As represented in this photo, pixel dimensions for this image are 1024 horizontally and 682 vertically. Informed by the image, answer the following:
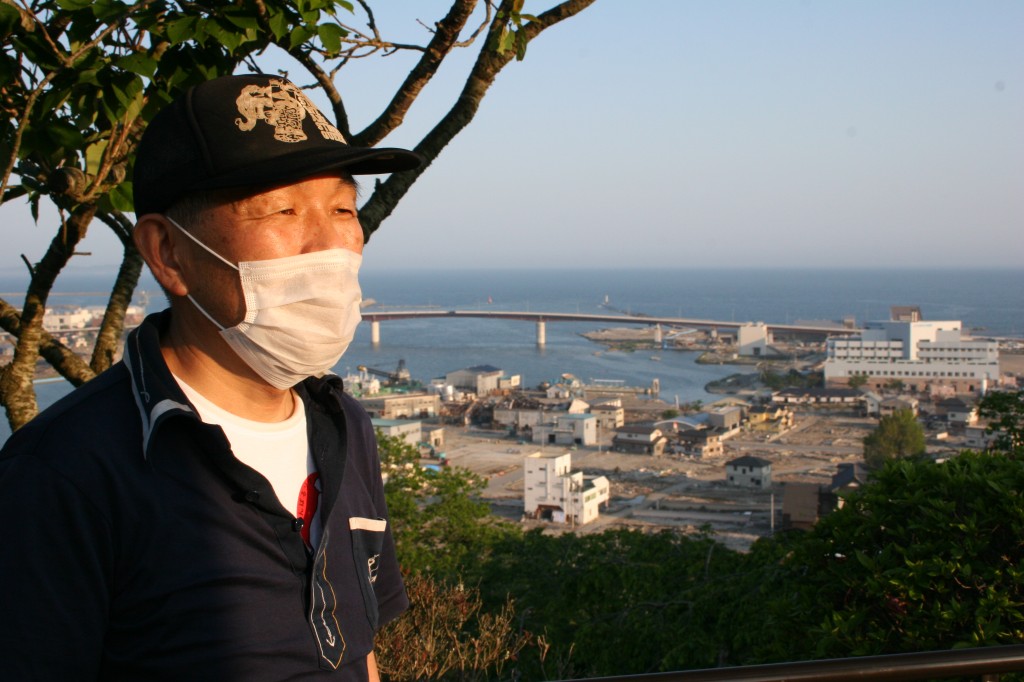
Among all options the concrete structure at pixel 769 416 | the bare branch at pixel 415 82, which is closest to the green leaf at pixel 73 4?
the bare branch at pixel 415 82

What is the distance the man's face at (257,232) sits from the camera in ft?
2.33

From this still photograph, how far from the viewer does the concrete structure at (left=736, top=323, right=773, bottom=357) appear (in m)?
31.2

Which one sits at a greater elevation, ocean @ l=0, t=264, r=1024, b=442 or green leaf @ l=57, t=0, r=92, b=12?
green leaf @ l=57, t=0, r=92, b=12

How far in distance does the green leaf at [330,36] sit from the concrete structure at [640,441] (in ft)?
47.1

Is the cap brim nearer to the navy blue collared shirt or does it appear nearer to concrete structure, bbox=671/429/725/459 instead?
the navy blue collared shirt

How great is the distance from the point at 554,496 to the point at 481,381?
39.4ft

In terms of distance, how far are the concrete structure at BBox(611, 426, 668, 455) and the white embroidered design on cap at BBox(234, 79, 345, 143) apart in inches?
590

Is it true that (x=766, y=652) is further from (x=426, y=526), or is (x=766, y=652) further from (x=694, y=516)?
(x=694, y=516)

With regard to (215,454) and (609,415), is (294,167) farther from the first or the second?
(609,415)

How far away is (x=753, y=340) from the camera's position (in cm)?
3178

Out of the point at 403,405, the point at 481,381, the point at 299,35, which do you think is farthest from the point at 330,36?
the point at 481,381

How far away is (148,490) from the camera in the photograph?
65 centimetres

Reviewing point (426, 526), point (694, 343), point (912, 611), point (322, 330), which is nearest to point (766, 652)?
→ point (912, 611)

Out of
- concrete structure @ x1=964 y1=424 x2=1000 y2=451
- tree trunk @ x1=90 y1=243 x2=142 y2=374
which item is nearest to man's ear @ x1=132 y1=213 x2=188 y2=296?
tree trunk @ x1=90 y1=243 x2=142 y2=374
